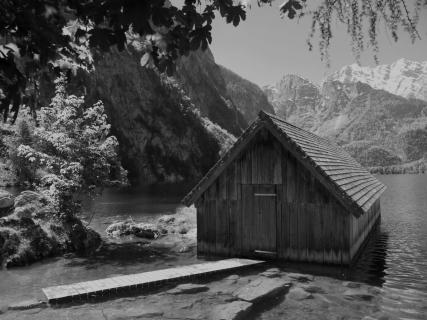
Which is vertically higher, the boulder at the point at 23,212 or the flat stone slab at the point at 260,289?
the boulder at the point at 23,212

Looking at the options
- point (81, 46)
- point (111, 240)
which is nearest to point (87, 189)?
point (111, 240)

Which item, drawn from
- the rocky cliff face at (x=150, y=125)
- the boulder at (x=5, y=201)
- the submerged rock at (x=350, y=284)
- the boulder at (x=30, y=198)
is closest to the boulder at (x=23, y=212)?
the boulder at (x=30, y=198)

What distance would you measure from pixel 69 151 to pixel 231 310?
14.0 meters

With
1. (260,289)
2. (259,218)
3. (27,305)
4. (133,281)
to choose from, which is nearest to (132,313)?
(133,281)

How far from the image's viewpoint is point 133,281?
1369 centimetres

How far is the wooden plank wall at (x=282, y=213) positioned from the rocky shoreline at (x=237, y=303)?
5.07 feet

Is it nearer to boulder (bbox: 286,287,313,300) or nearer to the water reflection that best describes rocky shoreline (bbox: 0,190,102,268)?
boulder (bbox: 286,287,313,300)

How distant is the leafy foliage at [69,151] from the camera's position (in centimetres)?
2130

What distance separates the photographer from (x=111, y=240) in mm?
24578

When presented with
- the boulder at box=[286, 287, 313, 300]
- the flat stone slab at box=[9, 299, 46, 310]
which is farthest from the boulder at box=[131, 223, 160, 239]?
the boulder at box=[286, 287, 313, 300]

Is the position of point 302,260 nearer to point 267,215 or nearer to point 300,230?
point 300,230

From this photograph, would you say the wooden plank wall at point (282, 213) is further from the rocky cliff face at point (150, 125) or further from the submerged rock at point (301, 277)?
the rocky cliff face at point (150, 125)

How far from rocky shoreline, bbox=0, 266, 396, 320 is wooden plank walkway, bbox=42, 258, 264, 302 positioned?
0.38 m

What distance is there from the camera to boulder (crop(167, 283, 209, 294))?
13.3 m
